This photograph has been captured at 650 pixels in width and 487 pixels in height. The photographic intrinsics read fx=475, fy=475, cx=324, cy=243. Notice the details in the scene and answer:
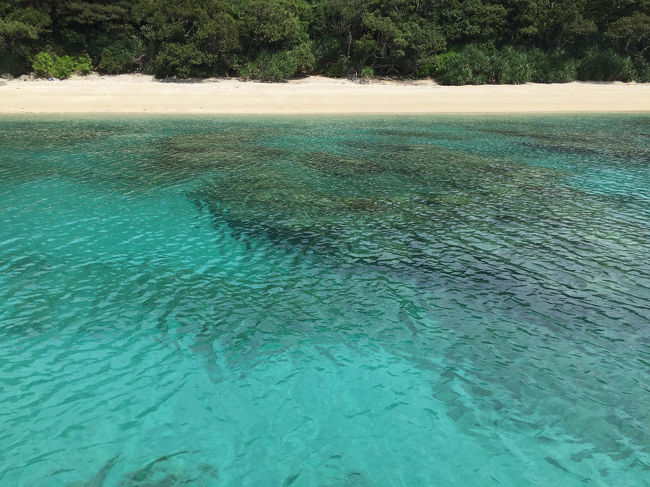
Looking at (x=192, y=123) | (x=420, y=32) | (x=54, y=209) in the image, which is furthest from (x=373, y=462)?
(x=420, y=32)

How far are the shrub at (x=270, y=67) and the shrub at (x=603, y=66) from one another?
1345 inches

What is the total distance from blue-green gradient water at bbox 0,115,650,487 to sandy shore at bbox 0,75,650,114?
25343mm

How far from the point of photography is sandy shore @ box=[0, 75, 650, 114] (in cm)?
4109

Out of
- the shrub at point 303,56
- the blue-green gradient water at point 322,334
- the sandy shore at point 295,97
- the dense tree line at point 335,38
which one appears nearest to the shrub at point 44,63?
the dense tree line at point 335,38

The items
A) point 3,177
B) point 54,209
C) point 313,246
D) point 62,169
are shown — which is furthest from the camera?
point 62,169

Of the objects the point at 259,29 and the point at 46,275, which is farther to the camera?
the point at 259,29

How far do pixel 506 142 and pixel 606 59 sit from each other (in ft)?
124

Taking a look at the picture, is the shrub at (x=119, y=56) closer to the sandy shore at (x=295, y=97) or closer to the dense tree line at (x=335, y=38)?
the dense tree line at (x=335, y=38)

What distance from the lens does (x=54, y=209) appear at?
49.0ft

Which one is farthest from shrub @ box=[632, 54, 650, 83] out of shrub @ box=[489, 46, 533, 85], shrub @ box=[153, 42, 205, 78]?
shrub @ box=[153, 42, 205, 78]

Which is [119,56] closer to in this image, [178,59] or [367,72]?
[178,59]

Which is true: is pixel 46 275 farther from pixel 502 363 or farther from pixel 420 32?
pixel 420 32

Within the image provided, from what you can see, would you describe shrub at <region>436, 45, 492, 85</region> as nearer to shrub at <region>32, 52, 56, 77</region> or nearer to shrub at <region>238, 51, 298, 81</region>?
shrub at <region>238, 51, 298, 81</region>

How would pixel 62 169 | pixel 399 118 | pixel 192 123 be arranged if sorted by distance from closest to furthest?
pixel 62 169, pixel 192 123, pixel 399 118
